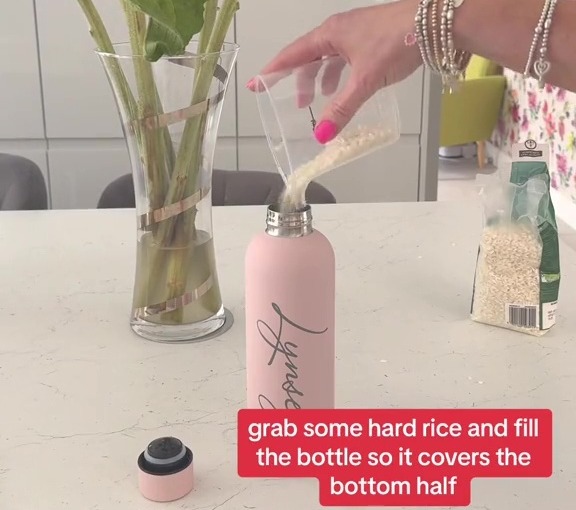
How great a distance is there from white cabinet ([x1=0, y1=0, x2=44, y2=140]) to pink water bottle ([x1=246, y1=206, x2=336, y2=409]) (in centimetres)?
224

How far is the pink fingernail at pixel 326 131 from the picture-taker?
73 centimetres

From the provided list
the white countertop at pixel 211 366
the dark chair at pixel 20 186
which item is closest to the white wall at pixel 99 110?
the dark chair at pixel 20 186

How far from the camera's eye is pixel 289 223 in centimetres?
70

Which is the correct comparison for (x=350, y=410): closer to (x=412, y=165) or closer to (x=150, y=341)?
(x=150, y=341)

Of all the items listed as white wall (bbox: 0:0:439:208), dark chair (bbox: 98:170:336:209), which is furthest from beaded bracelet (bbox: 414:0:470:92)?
white wall (bbox: 0:0:439:208)

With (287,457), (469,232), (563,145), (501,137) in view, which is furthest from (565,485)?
(501,137)

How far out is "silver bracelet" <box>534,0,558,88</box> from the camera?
31.3 inches

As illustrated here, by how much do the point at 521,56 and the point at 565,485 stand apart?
0.42 metres

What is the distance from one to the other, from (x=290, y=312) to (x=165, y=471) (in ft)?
0.57

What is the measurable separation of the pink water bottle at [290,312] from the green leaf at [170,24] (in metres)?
0.23

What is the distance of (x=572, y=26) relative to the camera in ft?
2.65

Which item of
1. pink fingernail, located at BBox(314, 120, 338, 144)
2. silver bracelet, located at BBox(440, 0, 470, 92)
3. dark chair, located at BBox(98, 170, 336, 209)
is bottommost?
dark chair, located at BBox(98, 170, 336, 209)

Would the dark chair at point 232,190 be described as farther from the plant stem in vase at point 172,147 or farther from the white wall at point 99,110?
the white wall at point 99,110
